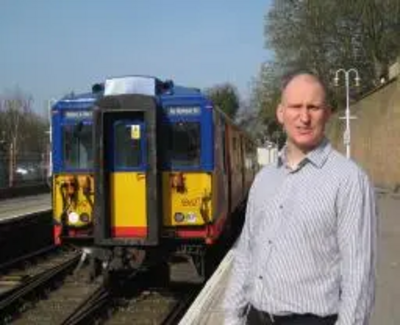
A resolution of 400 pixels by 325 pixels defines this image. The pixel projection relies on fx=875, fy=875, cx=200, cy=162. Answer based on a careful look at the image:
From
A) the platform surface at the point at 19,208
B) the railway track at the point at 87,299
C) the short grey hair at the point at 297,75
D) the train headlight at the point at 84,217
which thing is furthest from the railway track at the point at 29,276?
the short grey hair at the point at 297,75

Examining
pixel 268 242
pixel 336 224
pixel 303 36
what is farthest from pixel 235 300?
pixel 303 36

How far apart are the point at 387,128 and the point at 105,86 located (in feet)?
102

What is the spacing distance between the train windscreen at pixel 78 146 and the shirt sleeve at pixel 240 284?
10.2 meters

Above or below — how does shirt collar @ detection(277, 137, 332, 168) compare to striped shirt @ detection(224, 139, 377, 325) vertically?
above

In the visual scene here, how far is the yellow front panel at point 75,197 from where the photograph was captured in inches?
543

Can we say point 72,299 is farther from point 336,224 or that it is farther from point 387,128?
point 387,128

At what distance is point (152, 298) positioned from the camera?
1488cm

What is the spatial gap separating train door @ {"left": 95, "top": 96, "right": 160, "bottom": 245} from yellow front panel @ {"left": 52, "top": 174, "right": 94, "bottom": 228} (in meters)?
0.42

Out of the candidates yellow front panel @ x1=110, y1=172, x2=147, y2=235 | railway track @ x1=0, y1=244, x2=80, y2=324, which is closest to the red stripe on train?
yellow front panel @ x1=110, y1=172, x2=147, y2=235

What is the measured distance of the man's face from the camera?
3570 mm

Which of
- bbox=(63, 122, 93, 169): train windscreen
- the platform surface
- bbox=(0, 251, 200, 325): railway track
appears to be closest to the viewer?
bbox=(0, 251, 200, 325): railway track

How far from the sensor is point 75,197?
547 inches

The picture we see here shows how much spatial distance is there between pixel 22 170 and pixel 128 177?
33416 mm

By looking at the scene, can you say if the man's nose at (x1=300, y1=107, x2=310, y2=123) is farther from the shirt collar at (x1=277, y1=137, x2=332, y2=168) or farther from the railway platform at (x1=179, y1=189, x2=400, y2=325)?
the railway platform at (x1=179, y1=189, x2=400, y2=325)
